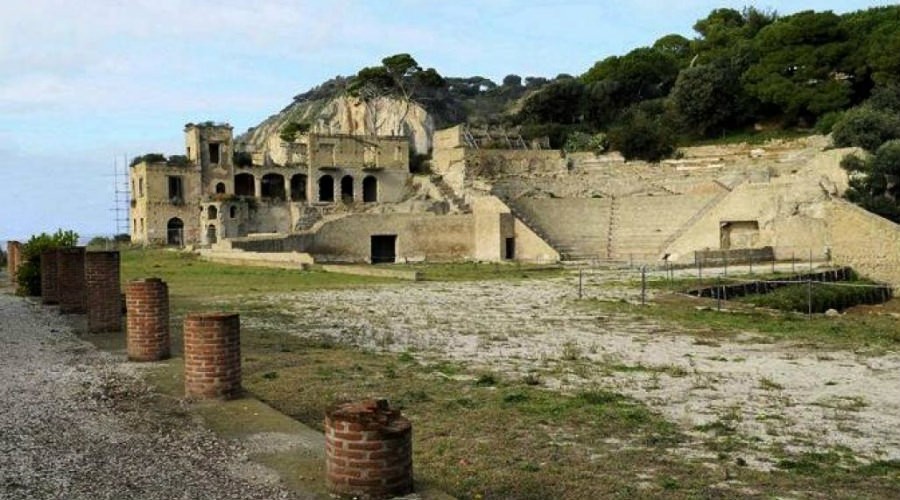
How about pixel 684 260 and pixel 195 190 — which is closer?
pixel 684 260

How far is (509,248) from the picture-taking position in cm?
4316

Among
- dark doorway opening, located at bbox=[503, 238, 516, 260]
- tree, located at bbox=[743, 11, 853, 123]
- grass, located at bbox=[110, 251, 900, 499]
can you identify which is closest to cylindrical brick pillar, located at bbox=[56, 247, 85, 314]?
grass, located at bbox=[110, 251, 900, 499]

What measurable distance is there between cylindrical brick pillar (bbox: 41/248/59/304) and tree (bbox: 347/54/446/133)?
181ft

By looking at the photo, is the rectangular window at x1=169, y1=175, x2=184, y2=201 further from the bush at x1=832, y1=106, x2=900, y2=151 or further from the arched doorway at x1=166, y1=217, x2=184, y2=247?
the bush at x1=832, y1=106, x2=900, y2=151

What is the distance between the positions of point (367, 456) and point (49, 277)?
658 inches

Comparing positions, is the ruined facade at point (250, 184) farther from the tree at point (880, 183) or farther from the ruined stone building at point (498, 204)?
the tree at point (880, 183)

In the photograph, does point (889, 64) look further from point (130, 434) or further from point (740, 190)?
point (130, 434)

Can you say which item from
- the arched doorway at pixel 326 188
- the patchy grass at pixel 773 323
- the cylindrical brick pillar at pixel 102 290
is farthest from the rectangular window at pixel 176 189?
the cylindrical brick pillar at pixel 102 290

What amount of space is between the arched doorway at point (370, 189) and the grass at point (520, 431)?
155 ft

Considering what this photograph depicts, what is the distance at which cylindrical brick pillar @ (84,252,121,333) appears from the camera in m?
14.0

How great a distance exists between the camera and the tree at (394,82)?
7306cm

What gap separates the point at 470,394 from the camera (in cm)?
937

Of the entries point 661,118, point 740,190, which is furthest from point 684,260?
point 661,118

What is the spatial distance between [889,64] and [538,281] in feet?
111
